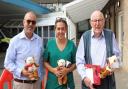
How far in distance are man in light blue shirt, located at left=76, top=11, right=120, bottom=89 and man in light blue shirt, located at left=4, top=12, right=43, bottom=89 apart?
63cm

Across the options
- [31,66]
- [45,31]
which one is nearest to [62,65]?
[31,66]

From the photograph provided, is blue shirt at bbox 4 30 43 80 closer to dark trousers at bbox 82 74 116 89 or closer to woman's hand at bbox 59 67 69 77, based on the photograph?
woman's hand at bbox 59 67 69 77

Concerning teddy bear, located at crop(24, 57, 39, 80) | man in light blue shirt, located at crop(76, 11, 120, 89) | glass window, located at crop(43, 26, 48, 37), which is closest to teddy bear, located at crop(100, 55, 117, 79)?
man in light blue shirt, located at crop(76, 11, 120, 89)

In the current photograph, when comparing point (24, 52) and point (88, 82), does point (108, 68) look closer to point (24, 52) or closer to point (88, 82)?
point (88, 82)

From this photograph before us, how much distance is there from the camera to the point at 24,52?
204 inches

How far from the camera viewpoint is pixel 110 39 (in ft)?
16.4

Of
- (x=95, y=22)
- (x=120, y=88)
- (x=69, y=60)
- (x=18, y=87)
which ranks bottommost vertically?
(x=120, y=88)

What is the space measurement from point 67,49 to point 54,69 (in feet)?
1.04

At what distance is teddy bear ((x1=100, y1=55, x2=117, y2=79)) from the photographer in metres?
4.74

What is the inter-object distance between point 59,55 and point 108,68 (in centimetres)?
70

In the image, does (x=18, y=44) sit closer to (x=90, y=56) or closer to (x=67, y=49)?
(x=67, y=49)

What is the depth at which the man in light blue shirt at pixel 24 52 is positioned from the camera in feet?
16.9

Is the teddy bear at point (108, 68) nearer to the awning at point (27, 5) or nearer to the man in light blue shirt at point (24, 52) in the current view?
the man in light blue shirt at point (24, 52)

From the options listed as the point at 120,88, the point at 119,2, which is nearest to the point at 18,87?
the point at 120,88
